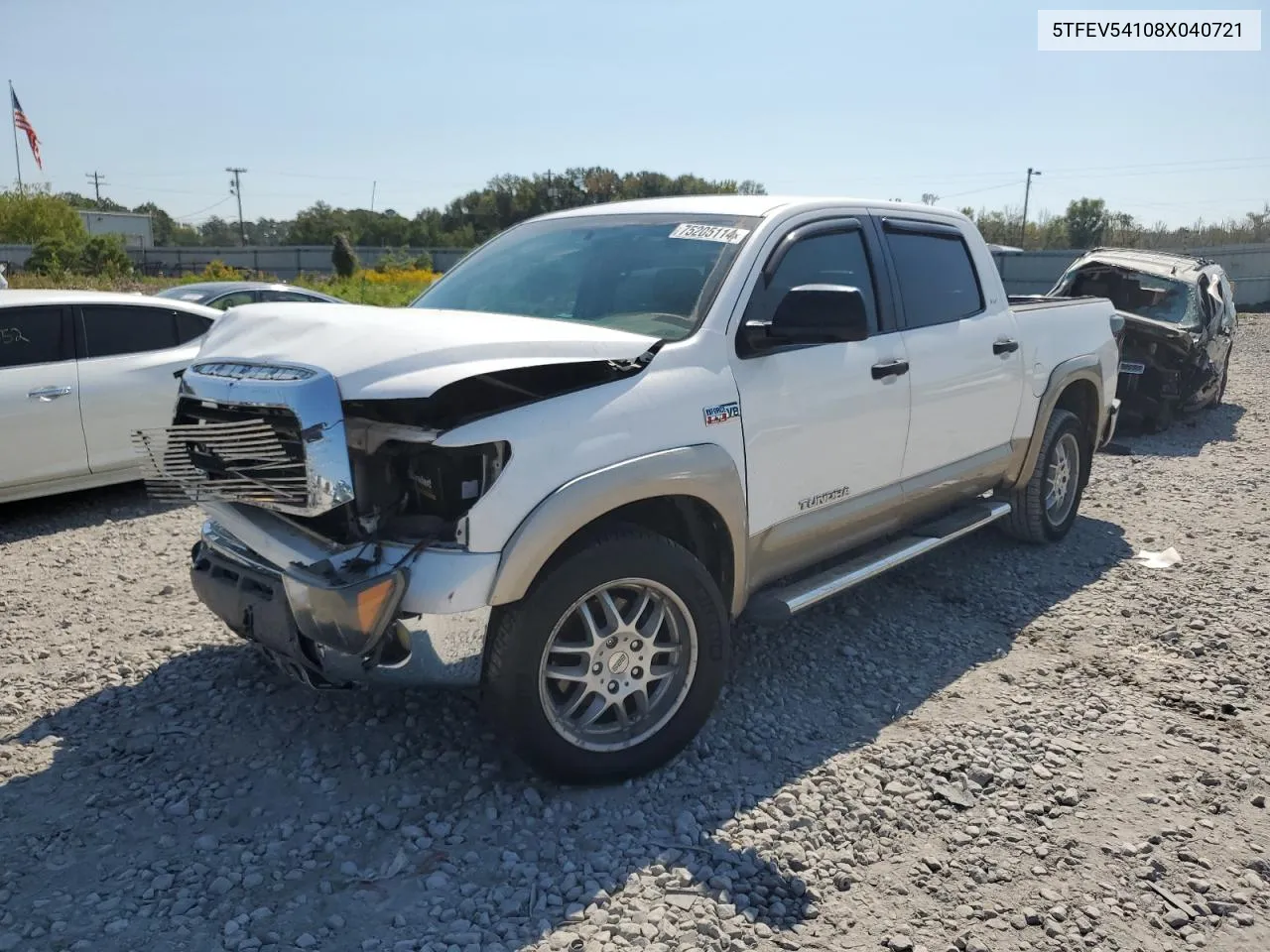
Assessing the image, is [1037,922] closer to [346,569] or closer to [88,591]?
[346,569]

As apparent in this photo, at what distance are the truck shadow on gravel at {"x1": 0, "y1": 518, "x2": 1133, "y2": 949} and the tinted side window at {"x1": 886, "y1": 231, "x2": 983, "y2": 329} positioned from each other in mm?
1650

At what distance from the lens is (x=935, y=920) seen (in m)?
2.79

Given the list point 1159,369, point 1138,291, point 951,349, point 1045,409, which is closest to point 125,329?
point 951,349

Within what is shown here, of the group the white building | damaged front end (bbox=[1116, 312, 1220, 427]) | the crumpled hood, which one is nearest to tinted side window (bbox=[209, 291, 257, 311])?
the crumpled hood

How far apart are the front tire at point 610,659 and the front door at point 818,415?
19.1 inches

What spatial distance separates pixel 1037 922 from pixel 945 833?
450 mm

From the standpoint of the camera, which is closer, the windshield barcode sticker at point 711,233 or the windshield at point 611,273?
the windshield at point 611,273

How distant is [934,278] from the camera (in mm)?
4859

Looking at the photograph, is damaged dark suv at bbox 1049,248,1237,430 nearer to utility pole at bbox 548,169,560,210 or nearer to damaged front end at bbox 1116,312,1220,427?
damaged front end at bbox 1116,312,1220,427

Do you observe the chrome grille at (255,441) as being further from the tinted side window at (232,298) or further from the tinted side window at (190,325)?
the tinted side window at (232,298)

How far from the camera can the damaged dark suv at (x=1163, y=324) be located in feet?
33.4

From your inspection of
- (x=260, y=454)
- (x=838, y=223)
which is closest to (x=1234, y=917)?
(x=838, y=223)

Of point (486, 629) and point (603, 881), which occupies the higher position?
point (486, 629)

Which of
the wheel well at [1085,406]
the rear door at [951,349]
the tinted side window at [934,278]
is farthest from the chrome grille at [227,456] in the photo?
the wheel well at [1085,406]
